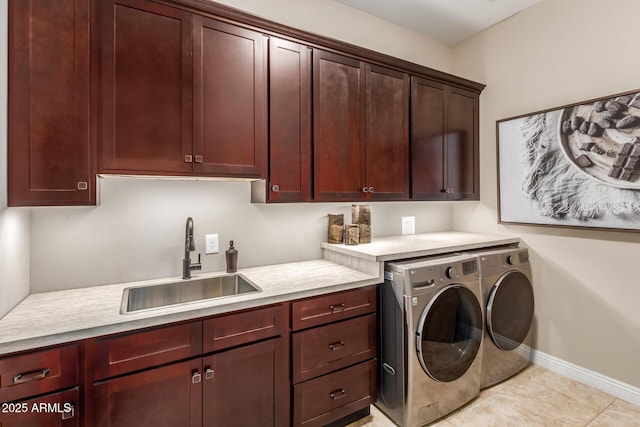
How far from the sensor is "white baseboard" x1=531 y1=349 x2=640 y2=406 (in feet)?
6.93

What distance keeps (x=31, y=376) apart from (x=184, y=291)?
804 millimetres

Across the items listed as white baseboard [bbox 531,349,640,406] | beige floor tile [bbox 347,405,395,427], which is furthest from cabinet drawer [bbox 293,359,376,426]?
white baseboard [bbox 531,349,640,406]

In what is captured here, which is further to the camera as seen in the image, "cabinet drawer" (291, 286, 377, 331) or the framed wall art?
the framed wall art

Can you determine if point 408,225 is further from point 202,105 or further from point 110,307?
point 110,307

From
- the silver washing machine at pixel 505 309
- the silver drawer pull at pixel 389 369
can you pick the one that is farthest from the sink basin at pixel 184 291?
the silver washing machine at pixel 505 309

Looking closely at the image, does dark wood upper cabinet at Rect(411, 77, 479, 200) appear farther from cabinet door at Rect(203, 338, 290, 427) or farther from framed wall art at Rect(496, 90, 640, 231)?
cabinet door at Rect(203, 338, 290, 427)

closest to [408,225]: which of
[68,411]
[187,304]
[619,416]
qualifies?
[619,416]

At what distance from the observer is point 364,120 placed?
7.39 ft

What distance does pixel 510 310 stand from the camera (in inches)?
93.4

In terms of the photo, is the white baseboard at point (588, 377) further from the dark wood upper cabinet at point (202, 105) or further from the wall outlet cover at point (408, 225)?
the dark wood upper cabinet at point (202, 105)

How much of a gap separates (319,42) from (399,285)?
1.66m

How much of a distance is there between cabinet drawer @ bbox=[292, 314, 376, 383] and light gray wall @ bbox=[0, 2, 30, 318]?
51.4 inches

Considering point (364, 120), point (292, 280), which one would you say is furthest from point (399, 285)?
point (364, 120)

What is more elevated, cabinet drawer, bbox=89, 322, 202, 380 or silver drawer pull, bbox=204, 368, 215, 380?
cabinet drawer, bbox=89, 322, 202, 380
